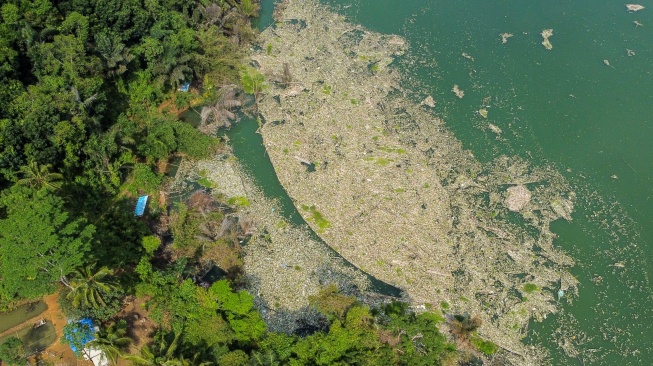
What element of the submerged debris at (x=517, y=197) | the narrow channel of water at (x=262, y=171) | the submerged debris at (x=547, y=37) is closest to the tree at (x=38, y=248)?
the narrow channel of water at (x=262, y=171)

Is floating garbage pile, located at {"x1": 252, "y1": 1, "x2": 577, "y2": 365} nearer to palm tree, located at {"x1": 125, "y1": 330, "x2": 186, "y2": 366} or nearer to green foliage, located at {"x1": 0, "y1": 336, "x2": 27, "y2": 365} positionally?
palm tree, located at {"x1": 125, "y1": 330, "x2": 186, "y2": 366}

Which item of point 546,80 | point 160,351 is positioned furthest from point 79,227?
point 546,80

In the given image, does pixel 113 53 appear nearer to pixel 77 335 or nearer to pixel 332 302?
pixel 77 335

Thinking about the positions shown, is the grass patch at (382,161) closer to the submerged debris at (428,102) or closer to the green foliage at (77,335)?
the submerged debris at (428,102)

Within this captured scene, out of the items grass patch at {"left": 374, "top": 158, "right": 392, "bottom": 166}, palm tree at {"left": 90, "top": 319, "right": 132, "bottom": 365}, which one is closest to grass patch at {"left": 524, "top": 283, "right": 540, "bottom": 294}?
grass patch at {"left": 374, "top": 158, "right": 392, "bottom": 166}

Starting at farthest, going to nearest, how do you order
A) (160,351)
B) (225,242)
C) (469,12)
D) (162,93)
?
(469,12) → (162,93) → (225,242) → (160,351)

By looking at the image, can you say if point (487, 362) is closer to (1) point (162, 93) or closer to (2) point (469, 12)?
(1) point (162, 93)

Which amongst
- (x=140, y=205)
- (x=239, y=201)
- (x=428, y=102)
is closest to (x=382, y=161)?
(x=428, y=102)
